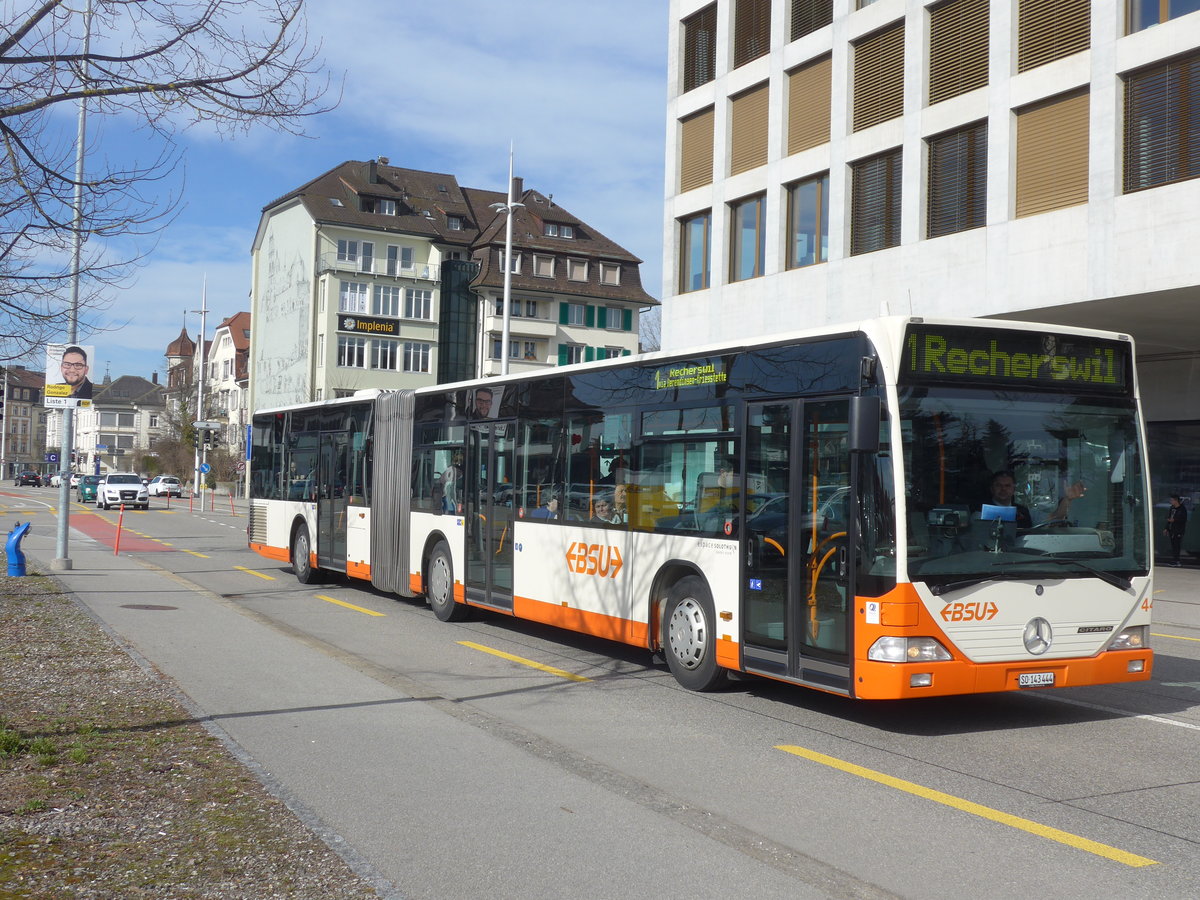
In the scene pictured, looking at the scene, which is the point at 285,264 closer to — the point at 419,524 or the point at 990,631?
the point at 419,524

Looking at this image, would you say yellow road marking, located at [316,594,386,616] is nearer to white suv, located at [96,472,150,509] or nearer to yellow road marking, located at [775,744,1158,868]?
yellow road marking, located at [775,744,1158,868]

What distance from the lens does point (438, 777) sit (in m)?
6.89

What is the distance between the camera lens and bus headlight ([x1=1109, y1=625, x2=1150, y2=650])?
869 cm

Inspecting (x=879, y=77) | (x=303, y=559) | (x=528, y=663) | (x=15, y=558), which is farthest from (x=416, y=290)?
(x=528, y=663)

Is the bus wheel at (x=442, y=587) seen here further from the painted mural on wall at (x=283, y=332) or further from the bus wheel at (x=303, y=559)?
the painted mural on wall at (x=283, y=332)

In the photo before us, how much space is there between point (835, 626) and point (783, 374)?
1982 mm

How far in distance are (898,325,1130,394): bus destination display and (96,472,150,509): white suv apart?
51.4 m

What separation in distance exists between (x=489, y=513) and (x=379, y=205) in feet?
225

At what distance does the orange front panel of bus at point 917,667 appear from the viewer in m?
7.88

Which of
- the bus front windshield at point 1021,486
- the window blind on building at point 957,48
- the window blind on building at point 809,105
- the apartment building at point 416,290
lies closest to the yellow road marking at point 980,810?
the bus front windshield at point 1021,486

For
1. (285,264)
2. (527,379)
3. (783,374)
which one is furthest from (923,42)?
(285,264)

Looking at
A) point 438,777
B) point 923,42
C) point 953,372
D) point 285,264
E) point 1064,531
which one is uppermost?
point 285,264

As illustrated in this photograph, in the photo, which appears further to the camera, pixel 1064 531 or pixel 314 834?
pixel 1064 531

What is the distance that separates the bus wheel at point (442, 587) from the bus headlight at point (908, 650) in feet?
25.3
